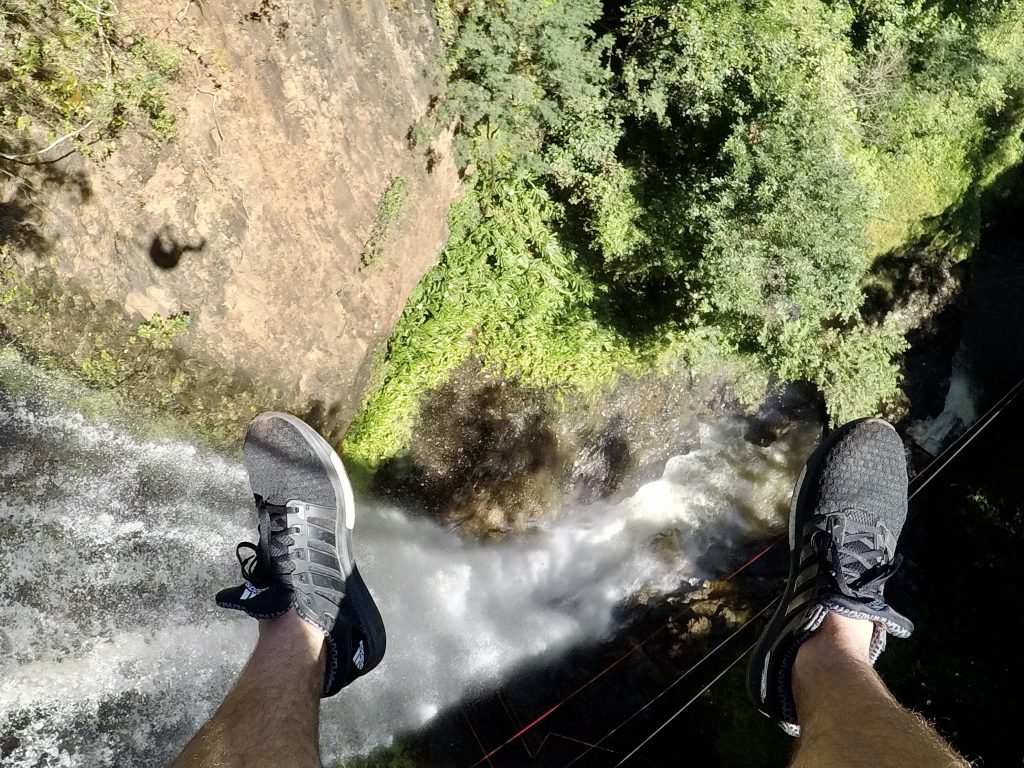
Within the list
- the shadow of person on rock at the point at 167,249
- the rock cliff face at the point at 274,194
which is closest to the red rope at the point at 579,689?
the rock cliff face at the point at 274,194

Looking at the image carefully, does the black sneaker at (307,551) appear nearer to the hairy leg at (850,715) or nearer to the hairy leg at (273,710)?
the hairy leg at (273,710)

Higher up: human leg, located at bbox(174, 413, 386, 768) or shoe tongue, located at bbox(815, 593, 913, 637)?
shoe tongue, located at bbox(815, 593, 913, 637)

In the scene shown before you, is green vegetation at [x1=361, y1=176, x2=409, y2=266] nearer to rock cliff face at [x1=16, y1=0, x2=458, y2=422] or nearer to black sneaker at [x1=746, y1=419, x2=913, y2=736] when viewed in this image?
rock cliff face at [x1=16, y1=0, x2=458, y2=422]

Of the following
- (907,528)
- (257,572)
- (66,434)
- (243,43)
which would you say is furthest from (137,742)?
(907,528)

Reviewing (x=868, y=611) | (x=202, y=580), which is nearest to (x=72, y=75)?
(x=202, y=580)

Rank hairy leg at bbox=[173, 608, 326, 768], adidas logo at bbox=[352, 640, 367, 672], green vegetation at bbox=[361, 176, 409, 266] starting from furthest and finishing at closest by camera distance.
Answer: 1. green vegetation at bbox=[361, 176, 409, 266]
2. adidas logo at bbox=[352, 640, 367, 672]
3. hairy leg at bbox=[173, 608, 326, 768]

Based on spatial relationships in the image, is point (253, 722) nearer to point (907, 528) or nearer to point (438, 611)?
point (438, 611)

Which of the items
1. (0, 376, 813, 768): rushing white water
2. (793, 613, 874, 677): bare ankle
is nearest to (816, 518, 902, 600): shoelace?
(793, 613, 874, 677): bare ankle
